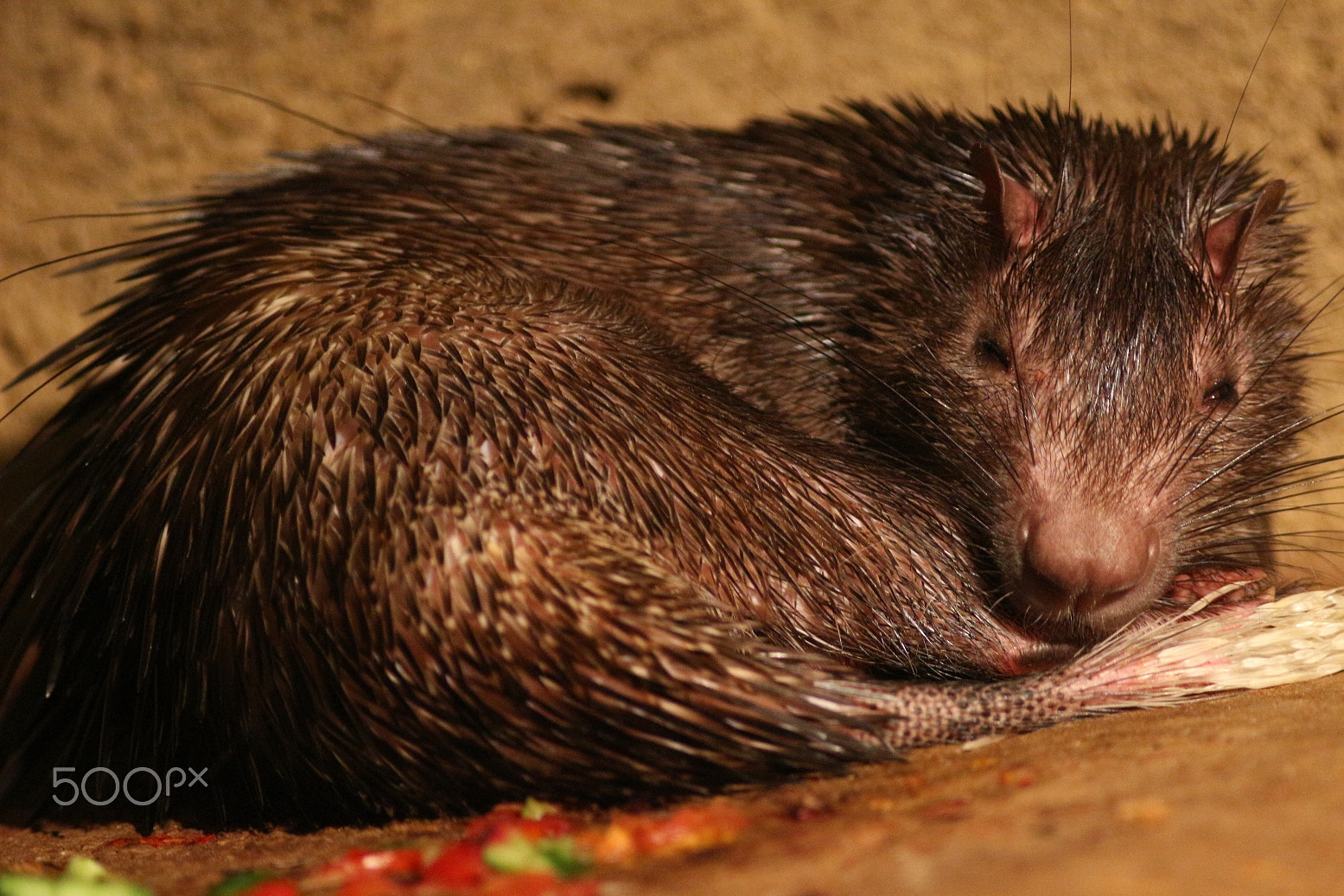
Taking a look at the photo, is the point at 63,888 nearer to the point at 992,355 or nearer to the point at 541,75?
the point at 992,355

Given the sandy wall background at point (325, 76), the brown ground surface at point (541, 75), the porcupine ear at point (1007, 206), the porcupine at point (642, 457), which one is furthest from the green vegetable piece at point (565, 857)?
the sandy wall background at point (325, 76)

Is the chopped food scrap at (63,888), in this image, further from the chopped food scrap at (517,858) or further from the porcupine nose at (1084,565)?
the porcupine nose at (1084,565)

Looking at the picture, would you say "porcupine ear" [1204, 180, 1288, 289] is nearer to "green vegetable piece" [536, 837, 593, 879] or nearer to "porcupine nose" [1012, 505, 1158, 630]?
"porcupine nose" [1012, 505, 1158, 630]

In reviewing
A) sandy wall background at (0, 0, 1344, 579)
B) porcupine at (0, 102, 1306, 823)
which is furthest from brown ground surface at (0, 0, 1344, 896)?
porcupine at (0, 102, 1306, 823)

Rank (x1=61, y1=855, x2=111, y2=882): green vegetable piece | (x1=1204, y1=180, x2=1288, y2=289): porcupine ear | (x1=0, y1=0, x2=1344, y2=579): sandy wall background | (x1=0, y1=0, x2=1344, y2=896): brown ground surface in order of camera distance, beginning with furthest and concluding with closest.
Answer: (x1=0, y1=0, x2=1344, y2=579): sandy wall background, (x1=0, y1=0, x2=1344, y2=896): brown ground surface, (x1=1204, y1=180, x2=1288, y2=289): porcupine ear, (x1=61, y1=855, x2=111, y2=882): green vegetable piece

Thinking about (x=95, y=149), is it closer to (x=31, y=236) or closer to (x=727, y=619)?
(x=31, y=236)

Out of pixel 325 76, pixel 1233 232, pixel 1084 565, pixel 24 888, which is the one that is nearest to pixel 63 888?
pixel 24 888
